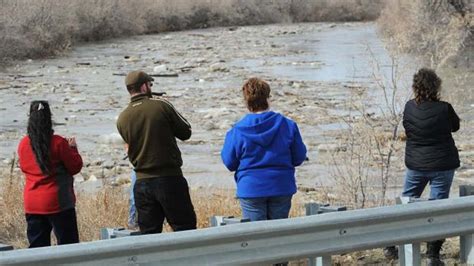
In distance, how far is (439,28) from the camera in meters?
28.1

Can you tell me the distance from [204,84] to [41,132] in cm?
2034

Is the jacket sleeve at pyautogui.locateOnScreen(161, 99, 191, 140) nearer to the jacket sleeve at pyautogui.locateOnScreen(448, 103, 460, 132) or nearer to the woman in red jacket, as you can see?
the woman in red jacket

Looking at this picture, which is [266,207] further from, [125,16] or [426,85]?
[125,16]

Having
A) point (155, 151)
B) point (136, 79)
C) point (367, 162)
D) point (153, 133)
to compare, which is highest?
point (136, 79)

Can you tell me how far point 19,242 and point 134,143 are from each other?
1721mm

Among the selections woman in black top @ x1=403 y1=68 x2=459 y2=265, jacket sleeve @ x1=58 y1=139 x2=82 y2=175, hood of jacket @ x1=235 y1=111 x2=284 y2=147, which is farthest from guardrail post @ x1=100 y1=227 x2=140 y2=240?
woman in black top @ x1=403 y1=68 x2=459 y2=265

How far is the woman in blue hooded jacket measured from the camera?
6.71 m

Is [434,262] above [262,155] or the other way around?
the other way around

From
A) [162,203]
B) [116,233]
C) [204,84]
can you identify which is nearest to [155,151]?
[162,203]

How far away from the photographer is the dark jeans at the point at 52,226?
6.75 meters

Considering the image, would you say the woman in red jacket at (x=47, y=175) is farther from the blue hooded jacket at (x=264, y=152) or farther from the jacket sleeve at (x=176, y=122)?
the blue hooded jacket at (x=264, y=152)

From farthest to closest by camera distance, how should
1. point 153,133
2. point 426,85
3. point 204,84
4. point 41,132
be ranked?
point 204,84
point 426,85
point 153,133
point 41,132

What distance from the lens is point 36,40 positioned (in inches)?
1462

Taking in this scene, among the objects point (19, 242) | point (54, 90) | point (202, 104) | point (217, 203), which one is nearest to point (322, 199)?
point (217, 203)
